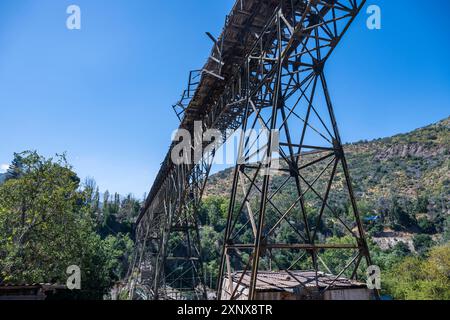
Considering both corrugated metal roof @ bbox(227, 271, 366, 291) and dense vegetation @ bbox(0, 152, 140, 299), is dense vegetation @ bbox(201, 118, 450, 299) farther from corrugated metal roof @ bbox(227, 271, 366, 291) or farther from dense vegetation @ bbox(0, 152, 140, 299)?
corrugated metal roof @ bbox(227, 271, 366, 291)

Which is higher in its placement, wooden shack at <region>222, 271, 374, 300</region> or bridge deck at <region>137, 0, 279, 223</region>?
bridge deck at <region>137, 0, 279, 223</region>

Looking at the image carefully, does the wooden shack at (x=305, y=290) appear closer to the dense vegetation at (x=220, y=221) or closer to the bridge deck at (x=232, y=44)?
the bridge deck at (x=232, y=44)

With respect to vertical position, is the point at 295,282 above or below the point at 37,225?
below

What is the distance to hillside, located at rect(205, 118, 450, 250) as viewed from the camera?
52938 mm

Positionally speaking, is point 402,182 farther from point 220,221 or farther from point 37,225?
point 37,225

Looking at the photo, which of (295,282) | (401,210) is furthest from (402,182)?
(295,282)

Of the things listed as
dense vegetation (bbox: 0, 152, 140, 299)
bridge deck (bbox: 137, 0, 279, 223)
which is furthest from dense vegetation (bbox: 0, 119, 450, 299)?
bridge deck (bbox: 137, 0, 279, 223)

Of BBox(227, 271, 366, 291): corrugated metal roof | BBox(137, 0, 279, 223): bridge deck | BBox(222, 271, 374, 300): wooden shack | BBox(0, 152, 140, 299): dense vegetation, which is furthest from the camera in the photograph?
BBox(0, 152, 140, 299): dense vegetation

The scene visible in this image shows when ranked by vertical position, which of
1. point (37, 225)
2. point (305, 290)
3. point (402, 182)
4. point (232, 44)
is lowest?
point (305, 290)

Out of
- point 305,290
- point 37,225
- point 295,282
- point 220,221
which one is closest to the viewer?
point 305,290

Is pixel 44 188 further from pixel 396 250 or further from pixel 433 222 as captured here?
pixel 433 222

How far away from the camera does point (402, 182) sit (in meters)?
70.7

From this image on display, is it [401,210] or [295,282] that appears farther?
[401,210]

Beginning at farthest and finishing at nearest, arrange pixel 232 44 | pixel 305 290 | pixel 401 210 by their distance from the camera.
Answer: pixel 401 210, pixel 232 44, pixel 305 290
